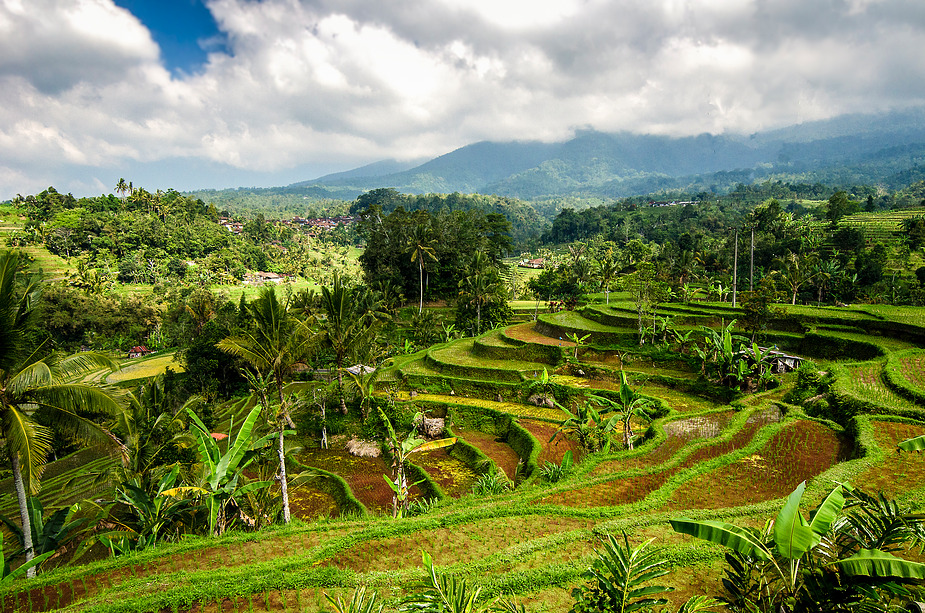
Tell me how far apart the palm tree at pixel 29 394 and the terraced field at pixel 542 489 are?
1.98 meters

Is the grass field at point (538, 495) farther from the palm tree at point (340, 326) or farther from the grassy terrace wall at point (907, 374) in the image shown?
the palm tree at point (340, 326)

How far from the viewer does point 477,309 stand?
1331 inches

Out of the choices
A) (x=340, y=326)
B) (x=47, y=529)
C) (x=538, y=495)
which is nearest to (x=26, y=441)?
(x=47, y=529)

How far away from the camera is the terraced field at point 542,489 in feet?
19.9

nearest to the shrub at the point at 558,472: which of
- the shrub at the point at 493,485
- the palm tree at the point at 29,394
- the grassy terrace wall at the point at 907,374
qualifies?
the shrub at the point at 493,485

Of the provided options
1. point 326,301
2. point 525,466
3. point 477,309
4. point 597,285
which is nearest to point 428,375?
point 326,301

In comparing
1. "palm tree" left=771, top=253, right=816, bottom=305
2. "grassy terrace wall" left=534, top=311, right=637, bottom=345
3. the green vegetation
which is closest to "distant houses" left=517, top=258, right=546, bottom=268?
"palm tree" left=771, top=253, right=816, bottom=305

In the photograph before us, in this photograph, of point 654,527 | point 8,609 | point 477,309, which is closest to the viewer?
point 8,609

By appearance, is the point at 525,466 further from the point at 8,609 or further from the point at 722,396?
the point at 8,609

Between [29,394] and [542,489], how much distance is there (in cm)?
1000

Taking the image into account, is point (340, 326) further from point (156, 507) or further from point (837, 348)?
point (837, 348)

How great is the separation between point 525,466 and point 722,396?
29.2 ft

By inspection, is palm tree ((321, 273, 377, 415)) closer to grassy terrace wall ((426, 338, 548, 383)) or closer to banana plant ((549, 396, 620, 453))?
grassy terrace wall ((426, 338, 548, 383))

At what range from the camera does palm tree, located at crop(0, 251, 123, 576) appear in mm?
6992
